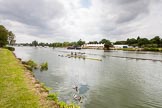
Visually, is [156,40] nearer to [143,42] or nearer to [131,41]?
[143,42]

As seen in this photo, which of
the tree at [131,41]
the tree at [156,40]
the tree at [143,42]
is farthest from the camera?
the tree at [131,41]

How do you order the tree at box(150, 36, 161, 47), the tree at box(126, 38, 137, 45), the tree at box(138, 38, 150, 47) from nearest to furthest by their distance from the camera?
the tree at box(150, 36, 161, 47) → the tree at box(138, 38, 150, 47) → the tree at box(126, 38, 137, 45)


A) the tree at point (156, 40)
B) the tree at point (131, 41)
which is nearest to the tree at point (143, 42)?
the tree at point (156, 40)

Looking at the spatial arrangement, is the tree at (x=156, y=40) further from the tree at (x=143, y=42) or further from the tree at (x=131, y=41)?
the tree at (x=131, y=41)

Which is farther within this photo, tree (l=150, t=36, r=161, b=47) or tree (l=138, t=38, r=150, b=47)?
tree (l=138, t=38, r=150, b=47)

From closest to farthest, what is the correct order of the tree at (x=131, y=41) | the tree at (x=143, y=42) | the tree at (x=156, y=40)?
1. the tree at (x=156, y=40)
2. the tree at (x=143, y=42)
3. the tree at (x=131, y=41)

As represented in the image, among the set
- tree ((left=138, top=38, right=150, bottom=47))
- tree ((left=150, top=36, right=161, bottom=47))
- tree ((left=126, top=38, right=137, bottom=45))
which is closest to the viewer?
tree ((left=150, top=36, right=161, bottom=47))

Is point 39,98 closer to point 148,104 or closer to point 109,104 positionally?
point 109,104

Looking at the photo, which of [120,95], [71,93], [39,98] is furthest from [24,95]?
[120,95]

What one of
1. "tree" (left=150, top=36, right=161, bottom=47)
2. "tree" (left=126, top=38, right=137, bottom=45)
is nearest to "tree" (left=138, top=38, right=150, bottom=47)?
"tree" (left=150, top=36, right=161, bottom=47)

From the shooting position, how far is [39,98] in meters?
10.4

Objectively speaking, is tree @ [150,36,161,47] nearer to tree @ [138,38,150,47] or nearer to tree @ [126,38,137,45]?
tree @ [138,38,150,47]

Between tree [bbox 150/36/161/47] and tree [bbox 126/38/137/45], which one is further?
tree [bbox 126/38/137/45]

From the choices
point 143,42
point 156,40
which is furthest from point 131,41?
point 156,40
